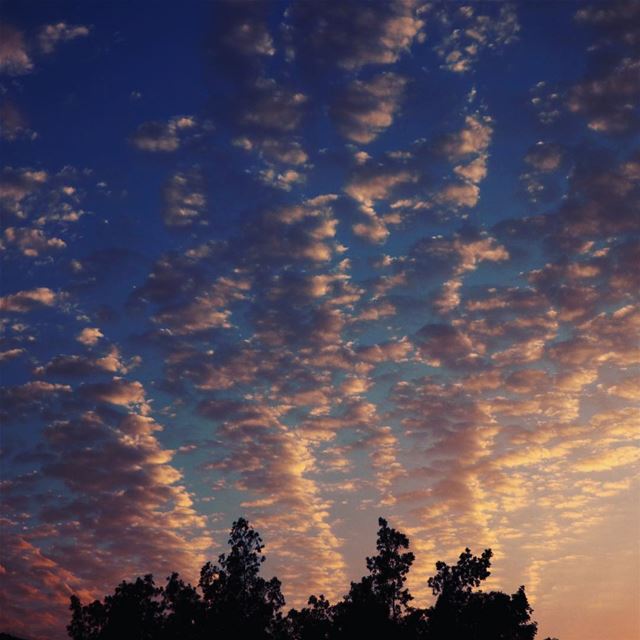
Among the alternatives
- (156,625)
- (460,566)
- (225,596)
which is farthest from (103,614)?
(460,566)

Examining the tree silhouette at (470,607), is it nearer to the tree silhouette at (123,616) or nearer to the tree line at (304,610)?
the tree line at (304,610)

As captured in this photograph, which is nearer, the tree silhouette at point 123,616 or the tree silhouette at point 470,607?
the tree silhouette at point 470,607

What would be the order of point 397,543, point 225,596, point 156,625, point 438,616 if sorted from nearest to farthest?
1. point 438,616
2. point 397,543
3. point 225,596
4. point 156,625

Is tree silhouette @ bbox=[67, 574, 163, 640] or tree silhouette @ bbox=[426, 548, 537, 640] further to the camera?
tree silhouette @ bbox=[67, 574, 163, 640]

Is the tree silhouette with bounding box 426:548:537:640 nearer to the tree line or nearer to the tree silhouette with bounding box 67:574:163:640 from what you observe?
the tree line

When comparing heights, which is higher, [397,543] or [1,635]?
[397,543]

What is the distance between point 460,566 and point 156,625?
31.0 metres

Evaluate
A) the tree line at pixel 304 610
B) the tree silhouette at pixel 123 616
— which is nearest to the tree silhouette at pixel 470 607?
the tree line at pixel 304 610

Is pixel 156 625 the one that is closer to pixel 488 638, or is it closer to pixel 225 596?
pixel 225 596

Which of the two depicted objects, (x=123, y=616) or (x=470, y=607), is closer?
(x=470, y=607)

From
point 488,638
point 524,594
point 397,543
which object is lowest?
point 488,638

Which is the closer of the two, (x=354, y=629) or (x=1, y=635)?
(x=354, y=629)

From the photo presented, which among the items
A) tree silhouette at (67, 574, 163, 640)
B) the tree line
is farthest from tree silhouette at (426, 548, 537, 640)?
tree silhouette at (67, 574, 163, 640)

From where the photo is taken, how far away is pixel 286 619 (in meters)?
59.3
